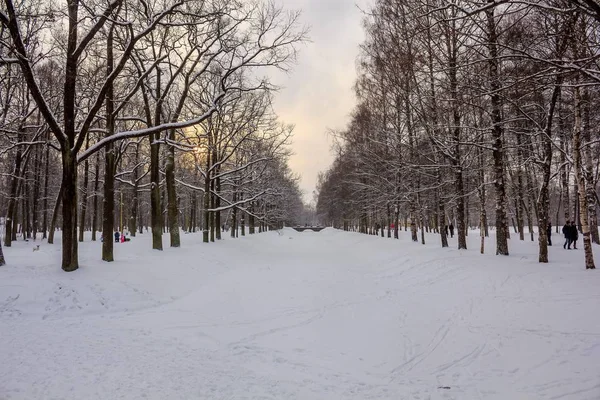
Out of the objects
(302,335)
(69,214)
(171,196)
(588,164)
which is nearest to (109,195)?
(69,214)

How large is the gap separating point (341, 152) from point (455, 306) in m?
30.3

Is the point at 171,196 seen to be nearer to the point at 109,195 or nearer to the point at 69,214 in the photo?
the point at 109,195

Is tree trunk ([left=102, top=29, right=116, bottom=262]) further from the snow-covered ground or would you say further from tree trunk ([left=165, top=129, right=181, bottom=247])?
→ tree trunk ([left=165, top=129, right=181, bottom=247])

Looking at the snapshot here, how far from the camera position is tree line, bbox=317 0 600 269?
21.3ft

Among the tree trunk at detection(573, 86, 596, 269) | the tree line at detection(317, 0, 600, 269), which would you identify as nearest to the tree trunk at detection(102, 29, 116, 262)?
the tree line at detection(317, 0, 600, 269)

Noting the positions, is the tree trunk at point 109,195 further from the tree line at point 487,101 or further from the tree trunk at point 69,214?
the tree line at point 487,101

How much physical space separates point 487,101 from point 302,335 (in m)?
11.9

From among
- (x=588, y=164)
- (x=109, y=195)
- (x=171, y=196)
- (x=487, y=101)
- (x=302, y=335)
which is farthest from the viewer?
(x=171, y=196)

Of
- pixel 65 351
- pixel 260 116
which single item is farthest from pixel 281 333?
pixel 260 116

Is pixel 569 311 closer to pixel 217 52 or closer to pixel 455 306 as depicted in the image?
pixel 455 306

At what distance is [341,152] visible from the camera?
124 feet

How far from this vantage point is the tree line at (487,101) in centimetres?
649

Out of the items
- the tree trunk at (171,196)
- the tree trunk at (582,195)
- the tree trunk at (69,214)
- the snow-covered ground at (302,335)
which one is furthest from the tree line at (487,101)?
the tree trunk at (171,196)

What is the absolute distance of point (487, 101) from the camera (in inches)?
536
